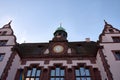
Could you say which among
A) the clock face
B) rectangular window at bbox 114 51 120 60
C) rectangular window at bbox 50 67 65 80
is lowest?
rectangular window at bbox 50 67 65 80

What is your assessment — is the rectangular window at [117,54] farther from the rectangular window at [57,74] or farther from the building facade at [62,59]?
the rectangular window at [57,74]

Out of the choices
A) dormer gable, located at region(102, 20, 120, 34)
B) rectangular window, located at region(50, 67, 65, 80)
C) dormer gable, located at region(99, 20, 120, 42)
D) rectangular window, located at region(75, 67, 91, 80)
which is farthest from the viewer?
dormer gable, located at region(102, 20, 120, 34)

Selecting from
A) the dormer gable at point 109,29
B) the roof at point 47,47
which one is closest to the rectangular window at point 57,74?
the roof at point 47,47

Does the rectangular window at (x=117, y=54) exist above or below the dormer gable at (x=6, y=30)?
below

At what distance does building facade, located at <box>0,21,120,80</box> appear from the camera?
880 inches

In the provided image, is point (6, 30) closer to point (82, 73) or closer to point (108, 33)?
point (82, 73)

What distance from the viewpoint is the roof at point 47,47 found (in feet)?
85.0

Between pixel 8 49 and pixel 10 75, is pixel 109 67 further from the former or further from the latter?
pixel 8 49

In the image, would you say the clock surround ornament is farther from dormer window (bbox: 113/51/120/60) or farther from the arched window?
dormer window (bbox: 113/51/120/60)

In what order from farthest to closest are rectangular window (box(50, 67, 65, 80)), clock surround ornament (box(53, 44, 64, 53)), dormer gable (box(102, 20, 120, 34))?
dormer gable (box(102, 20, 120, 34)) < clock surround ornament (box(53, 44, 64, 53)) < rectangular window (box(50, 67, 65, 80))

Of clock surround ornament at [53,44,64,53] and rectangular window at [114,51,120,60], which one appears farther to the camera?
clock surround ornament at [53,44,64,53]

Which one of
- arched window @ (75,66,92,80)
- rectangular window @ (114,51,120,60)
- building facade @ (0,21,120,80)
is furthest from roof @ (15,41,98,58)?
rectangular window @ (114,51,120,60)

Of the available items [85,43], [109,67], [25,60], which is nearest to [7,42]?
[25,60]

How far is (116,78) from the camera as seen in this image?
1991 centimetres
